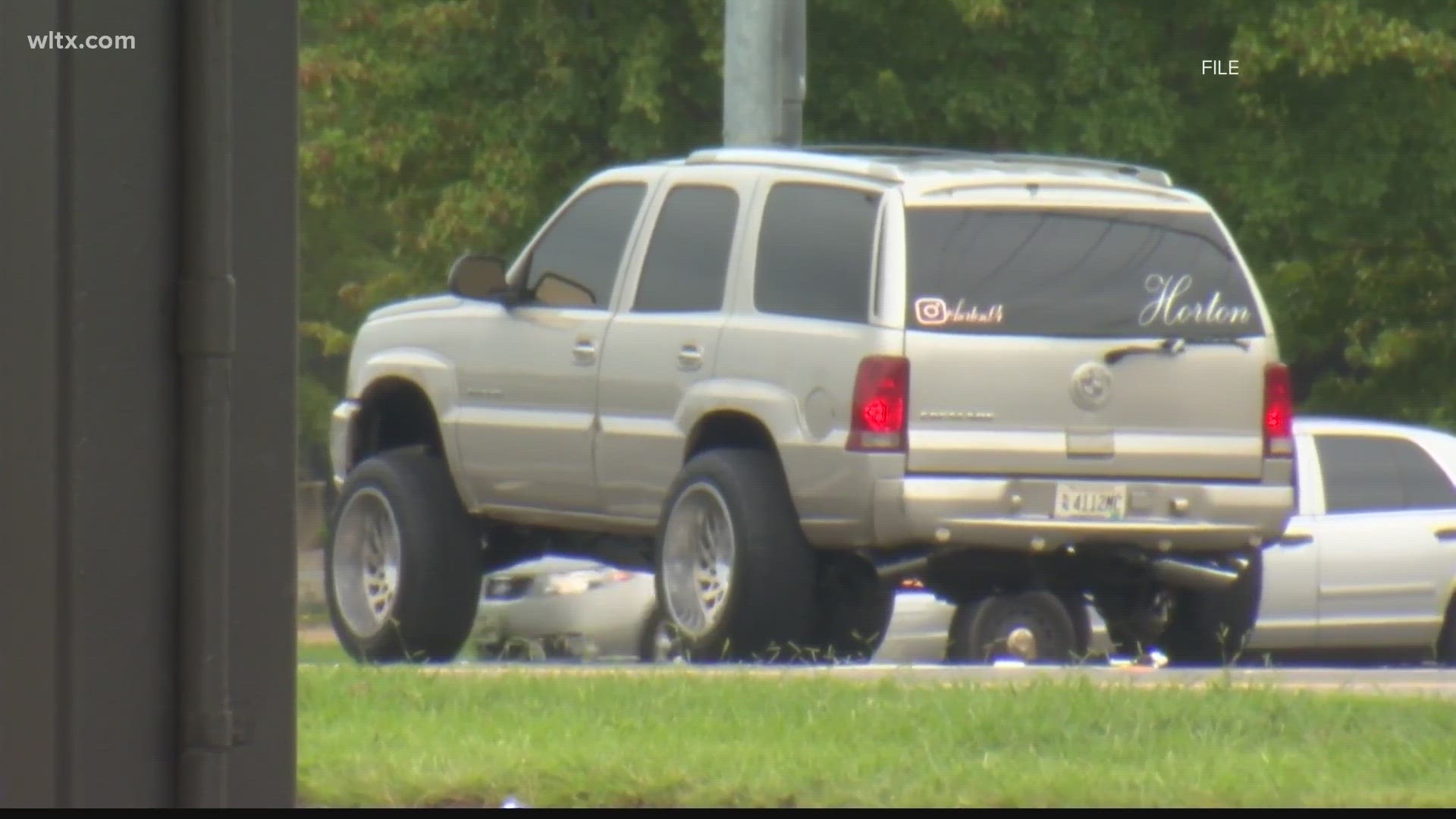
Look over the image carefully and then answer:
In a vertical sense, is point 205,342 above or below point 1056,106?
below

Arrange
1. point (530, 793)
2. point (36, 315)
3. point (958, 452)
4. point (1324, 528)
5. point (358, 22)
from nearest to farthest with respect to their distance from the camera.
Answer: point (36, 315)
point (530, 793)
point (958, 452)
point (1324, 528)
point (358, 22)

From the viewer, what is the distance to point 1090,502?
10.1m

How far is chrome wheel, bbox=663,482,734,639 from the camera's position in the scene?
1010 cm

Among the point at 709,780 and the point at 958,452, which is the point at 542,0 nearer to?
the point at 958,452

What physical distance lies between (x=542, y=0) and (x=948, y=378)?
11.0m

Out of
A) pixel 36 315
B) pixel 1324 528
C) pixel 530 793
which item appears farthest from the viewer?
pixel 1324 528

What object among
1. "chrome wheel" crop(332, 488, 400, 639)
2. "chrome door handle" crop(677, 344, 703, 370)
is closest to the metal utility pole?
"chrome wheel" crop(332, 488, 400, 639)

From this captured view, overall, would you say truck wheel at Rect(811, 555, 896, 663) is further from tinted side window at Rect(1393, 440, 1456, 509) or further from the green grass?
tinted side window at Rect(1393, 440, 1456, 509)

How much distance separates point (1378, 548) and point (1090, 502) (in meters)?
4.42

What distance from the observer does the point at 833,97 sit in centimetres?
2014

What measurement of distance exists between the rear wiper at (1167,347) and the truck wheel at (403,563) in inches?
113

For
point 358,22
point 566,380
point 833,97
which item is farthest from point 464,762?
point 358,22

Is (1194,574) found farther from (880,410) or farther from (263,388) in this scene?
(263,388)

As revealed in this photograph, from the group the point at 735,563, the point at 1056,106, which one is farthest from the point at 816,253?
the point at 1056,106
